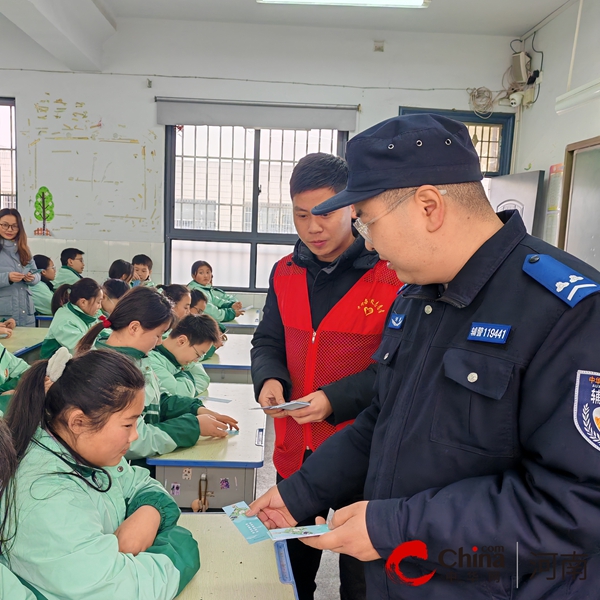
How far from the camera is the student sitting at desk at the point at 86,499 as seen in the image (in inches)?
42.3

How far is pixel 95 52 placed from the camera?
5.96 m

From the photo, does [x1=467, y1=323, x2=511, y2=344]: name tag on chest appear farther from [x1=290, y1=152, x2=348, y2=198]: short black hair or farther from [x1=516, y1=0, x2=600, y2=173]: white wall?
[x1=516, y1=0, x2=600, y2=173]: white wall

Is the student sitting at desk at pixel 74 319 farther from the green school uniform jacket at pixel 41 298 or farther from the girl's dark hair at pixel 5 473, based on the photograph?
the girl's dark hair at pixel 5 473

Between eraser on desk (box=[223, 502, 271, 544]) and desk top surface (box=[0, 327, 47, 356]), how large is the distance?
2771mm

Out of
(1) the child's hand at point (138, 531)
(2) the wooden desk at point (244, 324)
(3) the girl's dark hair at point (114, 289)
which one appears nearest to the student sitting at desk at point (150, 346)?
(1) the child's hand at point (138, 531)

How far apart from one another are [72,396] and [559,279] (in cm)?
110

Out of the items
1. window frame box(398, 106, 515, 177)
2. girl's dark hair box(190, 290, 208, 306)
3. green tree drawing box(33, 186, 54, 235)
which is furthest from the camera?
green tree drawing box(33, 186, 54, 235)

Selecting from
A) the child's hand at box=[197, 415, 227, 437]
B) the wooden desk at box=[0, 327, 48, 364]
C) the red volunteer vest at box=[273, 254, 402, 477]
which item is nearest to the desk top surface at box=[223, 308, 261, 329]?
the wooden desk at box=[0, 327, 48, 364]

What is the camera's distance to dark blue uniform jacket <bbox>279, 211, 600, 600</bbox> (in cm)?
73

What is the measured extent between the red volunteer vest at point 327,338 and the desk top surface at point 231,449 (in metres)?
0.38

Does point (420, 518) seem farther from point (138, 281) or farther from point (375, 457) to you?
point (138, 281)

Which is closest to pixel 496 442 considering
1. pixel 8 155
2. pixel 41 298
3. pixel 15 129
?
pixel 41 298

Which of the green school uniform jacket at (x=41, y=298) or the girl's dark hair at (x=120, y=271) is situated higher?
the girl's dark hair at (x=120, y=271)

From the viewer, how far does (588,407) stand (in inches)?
28.2
